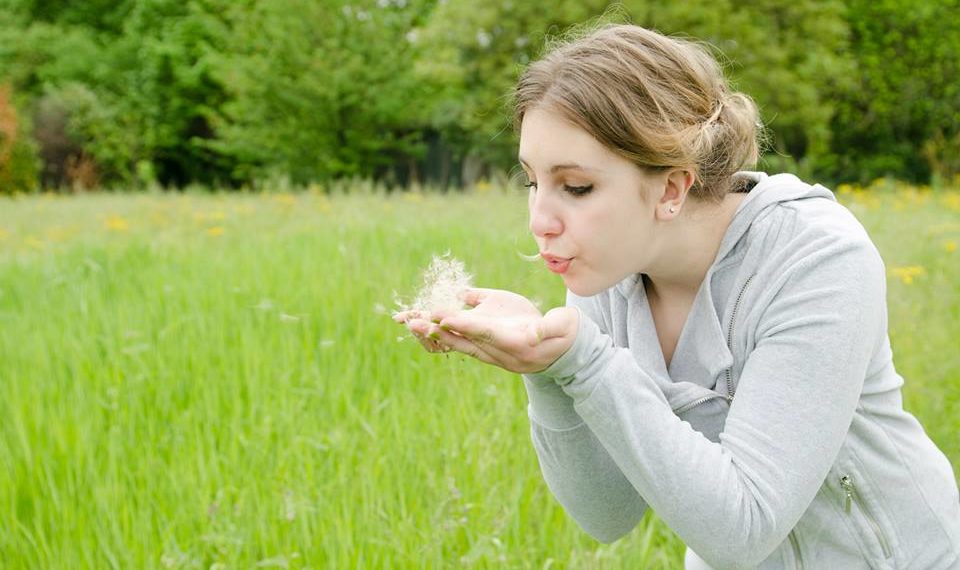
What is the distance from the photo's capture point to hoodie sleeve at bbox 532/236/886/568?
117 cm

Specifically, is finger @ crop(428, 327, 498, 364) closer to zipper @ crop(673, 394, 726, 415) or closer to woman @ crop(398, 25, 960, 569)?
woman @ crop(398, 25, 960, 569)

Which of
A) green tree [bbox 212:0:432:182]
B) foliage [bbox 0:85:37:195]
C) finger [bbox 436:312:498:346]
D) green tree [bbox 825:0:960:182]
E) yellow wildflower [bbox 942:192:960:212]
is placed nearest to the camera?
finger [bbox 436:312:498:346]

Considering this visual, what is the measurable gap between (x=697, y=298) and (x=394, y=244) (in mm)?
3021

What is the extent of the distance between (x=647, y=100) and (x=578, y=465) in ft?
2.03

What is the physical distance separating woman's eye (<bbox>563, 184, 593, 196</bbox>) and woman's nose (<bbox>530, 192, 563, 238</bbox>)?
0.11ft

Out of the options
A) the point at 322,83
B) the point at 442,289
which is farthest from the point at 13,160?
the point at 442,289

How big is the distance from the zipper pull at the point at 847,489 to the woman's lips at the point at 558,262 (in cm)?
55

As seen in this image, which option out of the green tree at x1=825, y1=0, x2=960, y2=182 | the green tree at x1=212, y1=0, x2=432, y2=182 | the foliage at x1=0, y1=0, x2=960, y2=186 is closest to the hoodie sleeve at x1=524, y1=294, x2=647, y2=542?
the foliage at x1=0, y1=0, x2=960, y2=186

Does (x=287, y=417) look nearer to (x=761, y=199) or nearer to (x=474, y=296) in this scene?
(x=474, y=296)

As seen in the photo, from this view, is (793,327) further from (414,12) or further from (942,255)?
(414,12)

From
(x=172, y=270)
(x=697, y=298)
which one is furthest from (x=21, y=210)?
(x=697, y=298)

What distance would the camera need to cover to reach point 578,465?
1.48 meters

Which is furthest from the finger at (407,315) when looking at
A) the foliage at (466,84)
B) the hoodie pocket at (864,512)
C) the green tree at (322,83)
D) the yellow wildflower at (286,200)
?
the green tree at (322,83)

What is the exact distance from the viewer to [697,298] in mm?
1459
